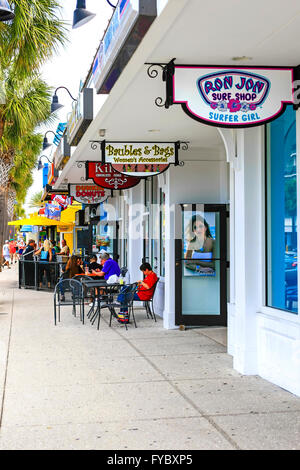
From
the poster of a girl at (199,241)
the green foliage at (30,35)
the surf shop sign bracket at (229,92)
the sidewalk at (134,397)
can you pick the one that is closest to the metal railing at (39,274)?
the green foliage at (30,35)

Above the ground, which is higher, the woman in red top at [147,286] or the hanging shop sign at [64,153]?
the hanging shop sign at [64,153]

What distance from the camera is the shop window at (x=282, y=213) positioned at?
650cm

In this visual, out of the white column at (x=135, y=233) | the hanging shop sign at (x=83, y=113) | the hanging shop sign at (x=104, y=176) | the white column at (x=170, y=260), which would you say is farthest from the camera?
the white column at (x=135, y=233)

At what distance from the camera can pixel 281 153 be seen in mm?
6855

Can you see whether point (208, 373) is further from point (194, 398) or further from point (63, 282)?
point (63, 282)

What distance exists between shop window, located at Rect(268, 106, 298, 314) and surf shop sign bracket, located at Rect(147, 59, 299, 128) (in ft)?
2.05

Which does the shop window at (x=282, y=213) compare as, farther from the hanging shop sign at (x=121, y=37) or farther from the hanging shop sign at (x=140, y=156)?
the hanging shop sign at (x=140, y=156)

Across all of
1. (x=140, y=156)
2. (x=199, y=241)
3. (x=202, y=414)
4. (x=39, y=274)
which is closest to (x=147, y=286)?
Result: (x=199, y=241)

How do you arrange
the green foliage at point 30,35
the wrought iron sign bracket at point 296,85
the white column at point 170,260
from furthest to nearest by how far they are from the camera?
the green foliage at point 30,35 → the white column at point 170,260 → the wrought iron sign bracket at point 296,85

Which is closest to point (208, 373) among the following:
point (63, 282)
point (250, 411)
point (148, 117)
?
point (250, 411)

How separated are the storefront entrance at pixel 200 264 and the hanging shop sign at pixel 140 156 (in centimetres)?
106

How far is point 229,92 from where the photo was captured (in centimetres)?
584

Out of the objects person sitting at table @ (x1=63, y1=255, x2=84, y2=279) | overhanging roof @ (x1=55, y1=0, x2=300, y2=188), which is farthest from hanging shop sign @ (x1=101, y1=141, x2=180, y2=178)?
person sitting at table @ (x1=63, y1=255, x2=84, y2=279)

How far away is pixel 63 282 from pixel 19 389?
5.24m
